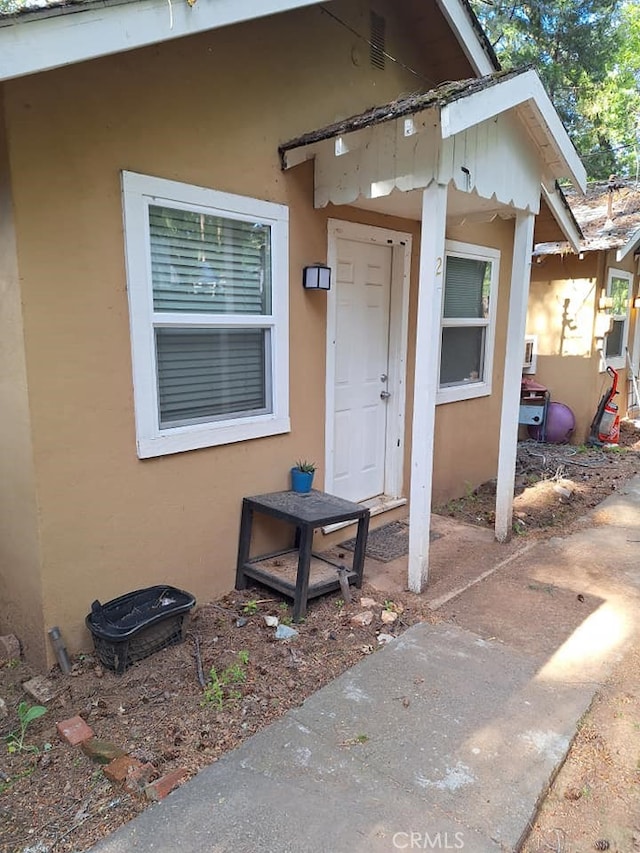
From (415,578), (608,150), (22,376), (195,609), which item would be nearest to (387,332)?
(415,578)

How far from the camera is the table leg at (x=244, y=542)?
3702mm

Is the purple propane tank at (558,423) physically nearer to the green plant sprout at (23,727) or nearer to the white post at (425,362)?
the white post at (425,362)

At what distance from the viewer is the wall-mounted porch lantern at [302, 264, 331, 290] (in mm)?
3869

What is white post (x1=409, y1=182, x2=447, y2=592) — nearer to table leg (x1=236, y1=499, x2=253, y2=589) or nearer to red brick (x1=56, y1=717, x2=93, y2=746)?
table leg (x1=236, y1=499, x2=253, y2=589)

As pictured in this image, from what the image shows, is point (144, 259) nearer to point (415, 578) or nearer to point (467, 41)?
point (415, 578)

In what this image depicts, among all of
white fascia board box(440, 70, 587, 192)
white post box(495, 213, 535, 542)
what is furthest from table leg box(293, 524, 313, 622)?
white fascia board box(440, 70, 587, 192)

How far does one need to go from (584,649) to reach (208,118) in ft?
12.1

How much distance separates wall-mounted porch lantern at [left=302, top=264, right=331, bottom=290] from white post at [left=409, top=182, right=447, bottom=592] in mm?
725

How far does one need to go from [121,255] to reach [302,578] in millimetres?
2088

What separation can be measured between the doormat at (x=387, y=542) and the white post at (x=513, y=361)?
0.65 m

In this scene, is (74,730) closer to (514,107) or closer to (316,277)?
(316,277)

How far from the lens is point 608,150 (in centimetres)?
1541

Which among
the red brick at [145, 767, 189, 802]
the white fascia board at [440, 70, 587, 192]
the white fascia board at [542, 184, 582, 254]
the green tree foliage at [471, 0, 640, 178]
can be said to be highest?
the green tree foliage at [471, 0, 640, 178]

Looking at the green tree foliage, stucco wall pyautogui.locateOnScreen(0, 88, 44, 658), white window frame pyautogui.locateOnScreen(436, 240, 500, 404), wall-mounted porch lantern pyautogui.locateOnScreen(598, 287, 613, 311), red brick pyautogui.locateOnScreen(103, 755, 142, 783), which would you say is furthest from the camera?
the green tree foliage
